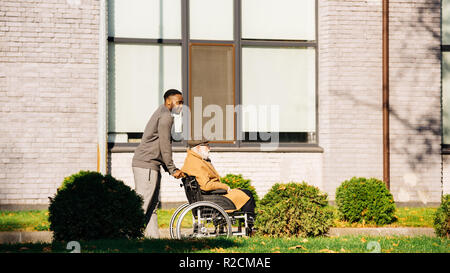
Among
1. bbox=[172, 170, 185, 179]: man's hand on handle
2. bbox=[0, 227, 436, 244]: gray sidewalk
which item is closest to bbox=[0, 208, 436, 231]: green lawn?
bbox=[0, 227, 436, 244]: gray sidewalk

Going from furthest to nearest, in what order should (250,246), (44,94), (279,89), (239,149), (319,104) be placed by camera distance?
(279,89) → (319,104) → (239,149) → (44,94) → (250,246)

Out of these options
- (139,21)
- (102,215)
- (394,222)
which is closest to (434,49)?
(394,222)

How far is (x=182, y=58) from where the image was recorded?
14250 millimetres

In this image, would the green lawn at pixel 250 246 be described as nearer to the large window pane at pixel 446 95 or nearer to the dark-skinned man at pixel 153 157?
the dark-skinned man at pixel 153 157

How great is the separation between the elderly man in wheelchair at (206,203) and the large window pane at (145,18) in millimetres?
5372

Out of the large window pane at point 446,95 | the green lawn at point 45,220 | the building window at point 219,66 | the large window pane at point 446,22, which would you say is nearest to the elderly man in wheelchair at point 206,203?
the green lawn at point 45,220

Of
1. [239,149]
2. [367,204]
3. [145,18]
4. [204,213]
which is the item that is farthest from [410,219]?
[145,18]

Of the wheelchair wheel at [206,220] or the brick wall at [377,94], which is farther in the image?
the brick wall at [377,94]

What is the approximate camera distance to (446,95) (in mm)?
14938

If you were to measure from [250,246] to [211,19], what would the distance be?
7514 millimetres

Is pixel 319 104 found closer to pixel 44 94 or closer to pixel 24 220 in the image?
pixel 44 94

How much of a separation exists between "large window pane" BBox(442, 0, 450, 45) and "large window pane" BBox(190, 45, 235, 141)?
461 centimetres

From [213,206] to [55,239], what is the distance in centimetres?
198

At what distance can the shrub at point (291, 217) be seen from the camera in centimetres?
902
